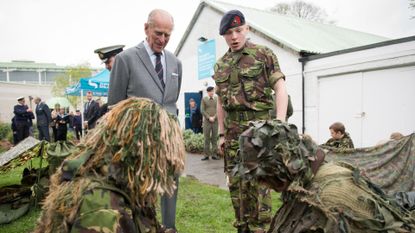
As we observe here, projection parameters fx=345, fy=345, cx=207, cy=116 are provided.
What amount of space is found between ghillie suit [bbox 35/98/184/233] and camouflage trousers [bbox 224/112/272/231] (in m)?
1.31

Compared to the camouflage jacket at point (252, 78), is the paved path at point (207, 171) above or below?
below

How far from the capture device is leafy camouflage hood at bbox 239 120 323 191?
1.66 m

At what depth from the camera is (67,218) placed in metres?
1.51

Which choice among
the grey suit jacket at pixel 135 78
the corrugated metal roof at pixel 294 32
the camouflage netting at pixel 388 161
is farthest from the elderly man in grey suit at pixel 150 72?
the corrugated metal roof at pixel 294 32

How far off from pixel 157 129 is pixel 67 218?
56 cm

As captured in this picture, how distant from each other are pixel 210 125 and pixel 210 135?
0.29 m

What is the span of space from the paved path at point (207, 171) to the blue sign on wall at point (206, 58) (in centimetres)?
411

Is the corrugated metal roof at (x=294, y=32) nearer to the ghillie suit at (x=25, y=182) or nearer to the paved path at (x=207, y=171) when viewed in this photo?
the paved path at (x=207, y=171)

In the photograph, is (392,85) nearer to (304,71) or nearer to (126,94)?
(304,71)

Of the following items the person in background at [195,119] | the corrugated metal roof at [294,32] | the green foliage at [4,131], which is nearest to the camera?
the corrugated metal roof at [294,32]

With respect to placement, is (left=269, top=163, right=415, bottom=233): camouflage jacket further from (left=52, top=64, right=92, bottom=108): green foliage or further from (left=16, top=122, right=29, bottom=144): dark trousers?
(left=52, top=64, right=92, bottom=108): green foliage

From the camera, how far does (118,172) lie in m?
1.61

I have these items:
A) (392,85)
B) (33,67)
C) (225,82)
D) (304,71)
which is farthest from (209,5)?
(33,67)

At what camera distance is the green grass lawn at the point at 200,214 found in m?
3.98
